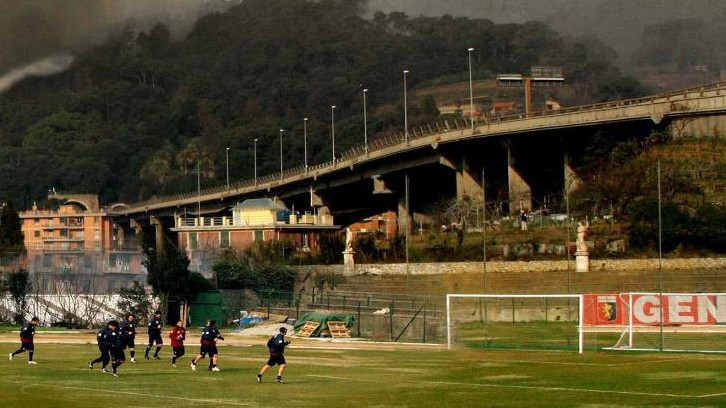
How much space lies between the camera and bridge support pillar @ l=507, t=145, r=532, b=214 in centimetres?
11831

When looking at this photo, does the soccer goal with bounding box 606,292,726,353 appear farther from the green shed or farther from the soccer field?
the green shed

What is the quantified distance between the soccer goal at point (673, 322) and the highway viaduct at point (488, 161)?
4535 cm

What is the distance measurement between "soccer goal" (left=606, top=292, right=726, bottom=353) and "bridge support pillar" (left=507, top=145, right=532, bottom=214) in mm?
57110

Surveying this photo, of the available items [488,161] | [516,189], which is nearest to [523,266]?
[516,189]

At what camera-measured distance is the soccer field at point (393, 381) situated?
4075 centimetres

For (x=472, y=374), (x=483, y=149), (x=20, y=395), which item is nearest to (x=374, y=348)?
(x=472, y=374)

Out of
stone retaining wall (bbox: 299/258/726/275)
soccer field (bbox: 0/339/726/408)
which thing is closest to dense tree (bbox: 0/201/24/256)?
stone retaining wall (bbox: 299/258/726/275)

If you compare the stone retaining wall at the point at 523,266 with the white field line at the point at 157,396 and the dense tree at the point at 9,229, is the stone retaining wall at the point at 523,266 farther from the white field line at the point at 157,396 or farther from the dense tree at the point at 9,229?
the dense tree at the point at 9,229

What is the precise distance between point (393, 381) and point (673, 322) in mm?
17246

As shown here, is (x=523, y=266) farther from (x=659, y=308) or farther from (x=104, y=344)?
(x=104, y=344)

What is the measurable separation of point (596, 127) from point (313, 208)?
6473cm

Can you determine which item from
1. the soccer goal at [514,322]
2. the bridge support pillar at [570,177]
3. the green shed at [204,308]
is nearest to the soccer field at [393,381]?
the soccer goal at [514,322]

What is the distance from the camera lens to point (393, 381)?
47188mm

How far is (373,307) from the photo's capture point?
269ft
